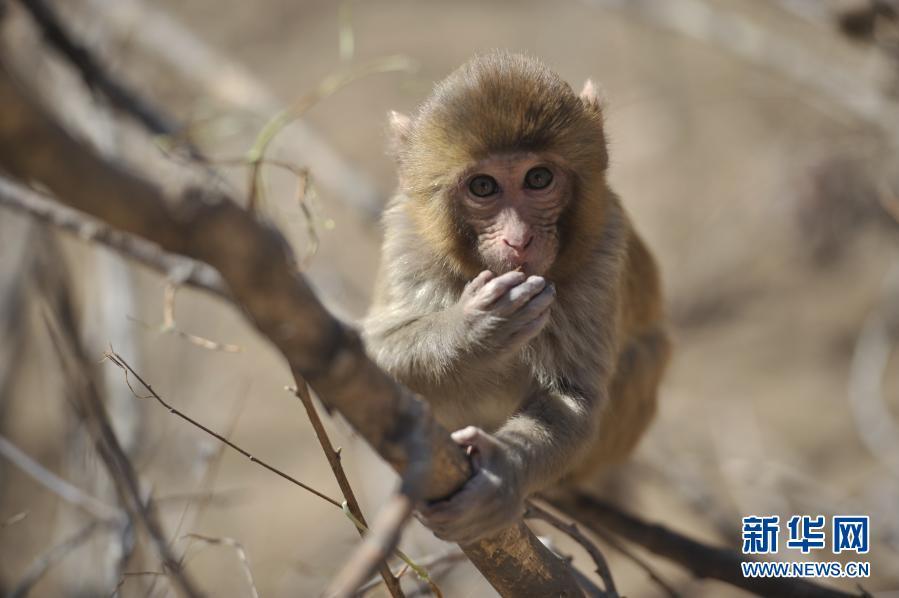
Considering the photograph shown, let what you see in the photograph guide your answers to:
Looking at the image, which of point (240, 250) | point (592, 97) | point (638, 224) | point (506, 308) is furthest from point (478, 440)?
point (638, 224)

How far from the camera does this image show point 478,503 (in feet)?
9.09

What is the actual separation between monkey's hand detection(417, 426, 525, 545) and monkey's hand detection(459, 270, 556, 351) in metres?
0.42

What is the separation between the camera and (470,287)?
11.4 ft

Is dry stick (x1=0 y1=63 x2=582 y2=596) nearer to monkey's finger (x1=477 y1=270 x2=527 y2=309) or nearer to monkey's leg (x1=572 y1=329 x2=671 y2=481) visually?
monkey's finger (x1=477 y1=270 x2=527 y2=309)

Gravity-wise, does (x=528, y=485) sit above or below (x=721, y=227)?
below

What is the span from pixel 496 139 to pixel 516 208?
27 cm

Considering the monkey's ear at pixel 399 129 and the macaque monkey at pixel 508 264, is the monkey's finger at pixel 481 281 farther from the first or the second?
the monkey's ear at pixel 399 129

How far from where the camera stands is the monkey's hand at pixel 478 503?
108 inches

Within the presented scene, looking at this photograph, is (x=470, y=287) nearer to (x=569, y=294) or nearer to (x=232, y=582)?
(x=569, y=294)

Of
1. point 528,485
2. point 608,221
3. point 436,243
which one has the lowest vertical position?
point 528,485

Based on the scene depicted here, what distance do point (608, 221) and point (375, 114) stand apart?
8.59 m

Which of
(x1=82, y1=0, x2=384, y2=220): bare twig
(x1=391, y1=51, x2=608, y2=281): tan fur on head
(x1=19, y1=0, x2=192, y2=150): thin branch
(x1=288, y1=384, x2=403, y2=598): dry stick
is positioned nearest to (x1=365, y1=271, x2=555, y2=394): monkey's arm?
(x1=391, y1=51, x2=608, y2=281): tan fur on head

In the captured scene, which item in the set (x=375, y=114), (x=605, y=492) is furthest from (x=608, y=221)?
(x=375, y=114)

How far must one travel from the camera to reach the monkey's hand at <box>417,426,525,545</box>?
273 cm
